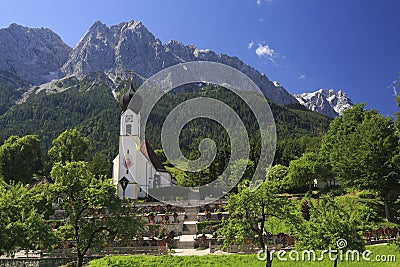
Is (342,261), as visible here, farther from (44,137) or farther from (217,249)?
(44,137)

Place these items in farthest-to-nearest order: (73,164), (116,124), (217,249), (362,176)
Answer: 1. (116,124)
2. (362,176)
3. (217,249)
4. (73,164)

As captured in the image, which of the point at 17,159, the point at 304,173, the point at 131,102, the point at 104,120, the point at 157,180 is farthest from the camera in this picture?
the point at 104,120

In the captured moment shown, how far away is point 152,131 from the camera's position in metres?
127

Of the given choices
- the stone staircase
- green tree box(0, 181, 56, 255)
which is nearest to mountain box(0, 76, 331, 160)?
the stone staircase

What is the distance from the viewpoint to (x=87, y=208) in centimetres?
2055

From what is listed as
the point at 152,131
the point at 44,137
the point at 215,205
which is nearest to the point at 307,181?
the point at 215,205

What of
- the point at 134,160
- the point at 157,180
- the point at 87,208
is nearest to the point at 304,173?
the point at 157,180

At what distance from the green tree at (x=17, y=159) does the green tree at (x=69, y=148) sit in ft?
13.1

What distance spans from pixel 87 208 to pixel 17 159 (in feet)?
135

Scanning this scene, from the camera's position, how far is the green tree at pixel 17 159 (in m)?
55.4

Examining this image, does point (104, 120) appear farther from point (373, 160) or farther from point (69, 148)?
point (373, 160)

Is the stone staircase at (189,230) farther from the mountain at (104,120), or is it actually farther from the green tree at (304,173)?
the mountain at (104,120)

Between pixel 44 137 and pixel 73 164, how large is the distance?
107897mm

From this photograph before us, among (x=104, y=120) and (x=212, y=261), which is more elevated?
(x=104, y=120)
